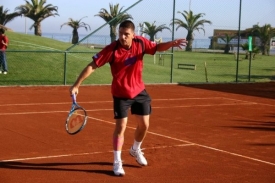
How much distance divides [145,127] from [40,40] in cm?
2500

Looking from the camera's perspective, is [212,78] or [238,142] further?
[212,78]

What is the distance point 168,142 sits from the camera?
9484mm

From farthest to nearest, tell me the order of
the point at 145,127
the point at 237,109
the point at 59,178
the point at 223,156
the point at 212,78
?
the point at 212,78 → the point at 237,109 → the point at 223,156 → the point at 145,127 → the point at 59,178

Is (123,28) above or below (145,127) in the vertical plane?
above

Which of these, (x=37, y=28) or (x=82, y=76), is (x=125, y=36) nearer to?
(x=82, y=76)

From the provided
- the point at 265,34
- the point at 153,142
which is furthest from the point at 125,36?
the point at 265,34

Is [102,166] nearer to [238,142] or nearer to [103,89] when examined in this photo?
[238,142]

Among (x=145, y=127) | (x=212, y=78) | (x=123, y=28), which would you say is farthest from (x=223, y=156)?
(x=212, y=78)

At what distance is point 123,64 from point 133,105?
0.59 meters

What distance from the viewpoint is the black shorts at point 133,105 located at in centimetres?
707

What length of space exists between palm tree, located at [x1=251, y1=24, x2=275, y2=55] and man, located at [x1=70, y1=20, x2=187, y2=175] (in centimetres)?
5066

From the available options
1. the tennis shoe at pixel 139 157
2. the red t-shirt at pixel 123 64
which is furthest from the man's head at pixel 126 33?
the tennis shoe at pixel 139 157

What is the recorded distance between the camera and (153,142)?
9.43m

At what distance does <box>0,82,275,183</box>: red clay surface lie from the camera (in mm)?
7141
